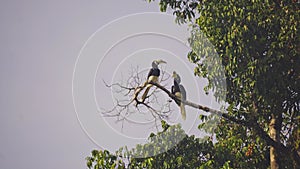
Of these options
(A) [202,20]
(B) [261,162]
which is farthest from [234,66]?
(B) [261,162]

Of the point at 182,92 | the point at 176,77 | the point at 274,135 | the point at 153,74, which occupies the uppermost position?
the point at 274,135

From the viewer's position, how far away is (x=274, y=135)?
1014 centimetres

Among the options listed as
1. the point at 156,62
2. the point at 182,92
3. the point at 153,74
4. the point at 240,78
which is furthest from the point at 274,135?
the point at 153,74

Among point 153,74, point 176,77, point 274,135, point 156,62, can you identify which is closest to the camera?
point 153,74

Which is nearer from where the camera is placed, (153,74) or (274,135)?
(153,74)

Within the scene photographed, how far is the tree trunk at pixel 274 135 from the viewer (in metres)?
9.94

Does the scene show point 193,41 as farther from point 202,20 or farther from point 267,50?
point 267,50

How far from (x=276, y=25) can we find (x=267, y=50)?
416mm

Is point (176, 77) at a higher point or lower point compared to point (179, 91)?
higher

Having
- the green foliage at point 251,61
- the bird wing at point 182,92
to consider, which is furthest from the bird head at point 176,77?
the green foliage at point 251,61

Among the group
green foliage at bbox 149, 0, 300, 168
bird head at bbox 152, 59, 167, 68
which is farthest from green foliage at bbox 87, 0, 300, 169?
bird head at bbox 152, 59, 167, 68

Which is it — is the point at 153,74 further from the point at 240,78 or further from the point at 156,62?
the point at 240,78

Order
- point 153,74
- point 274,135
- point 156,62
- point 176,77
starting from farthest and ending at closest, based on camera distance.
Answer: point 274,135 → point 176,77 → point 156,62 → point 153,74

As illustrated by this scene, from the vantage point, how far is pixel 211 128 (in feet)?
33.3
